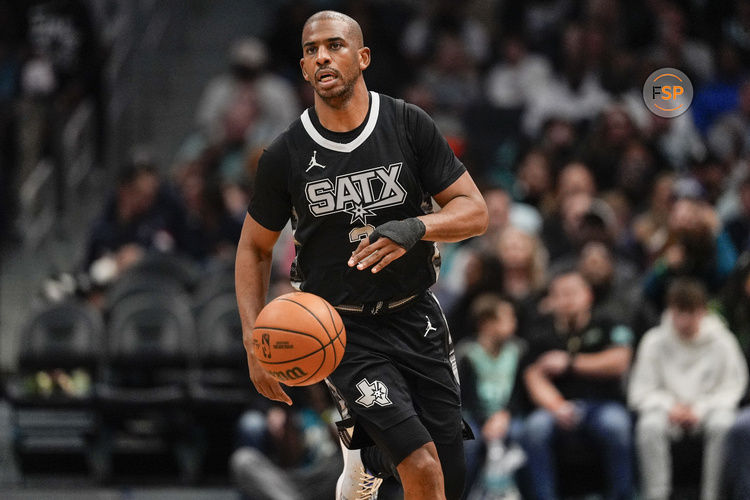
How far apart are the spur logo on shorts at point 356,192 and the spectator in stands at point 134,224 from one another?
6327mm

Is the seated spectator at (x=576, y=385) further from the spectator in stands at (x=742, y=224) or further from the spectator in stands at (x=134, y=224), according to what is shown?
the spectator in stands at (x=134, y=224)

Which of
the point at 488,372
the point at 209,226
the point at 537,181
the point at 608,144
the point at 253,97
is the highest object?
the point at 253,97

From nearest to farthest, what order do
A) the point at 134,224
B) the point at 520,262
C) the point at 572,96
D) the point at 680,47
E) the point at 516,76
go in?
the point at 520,262
the point at 134,224
the point at 680,47
the point at 572,96
the point at 516,76

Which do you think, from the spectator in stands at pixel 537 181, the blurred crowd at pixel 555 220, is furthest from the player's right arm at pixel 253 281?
the spectator in stands at pixel 537 181

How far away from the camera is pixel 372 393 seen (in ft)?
18.0

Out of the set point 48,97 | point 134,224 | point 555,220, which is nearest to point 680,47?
point 555,220

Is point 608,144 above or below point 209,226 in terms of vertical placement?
above

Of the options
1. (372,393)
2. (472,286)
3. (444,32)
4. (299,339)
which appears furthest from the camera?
(444,32)

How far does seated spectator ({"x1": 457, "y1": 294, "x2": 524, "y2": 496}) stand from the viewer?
30.7 ft

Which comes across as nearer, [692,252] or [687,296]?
[687,296]

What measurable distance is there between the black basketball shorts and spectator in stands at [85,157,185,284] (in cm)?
626

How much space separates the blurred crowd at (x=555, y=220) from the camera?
912 cm

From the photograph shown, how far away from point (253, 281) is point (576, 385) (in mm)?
4265

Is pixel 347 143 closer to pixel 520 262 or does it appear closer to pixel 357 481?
pixel 357 481
